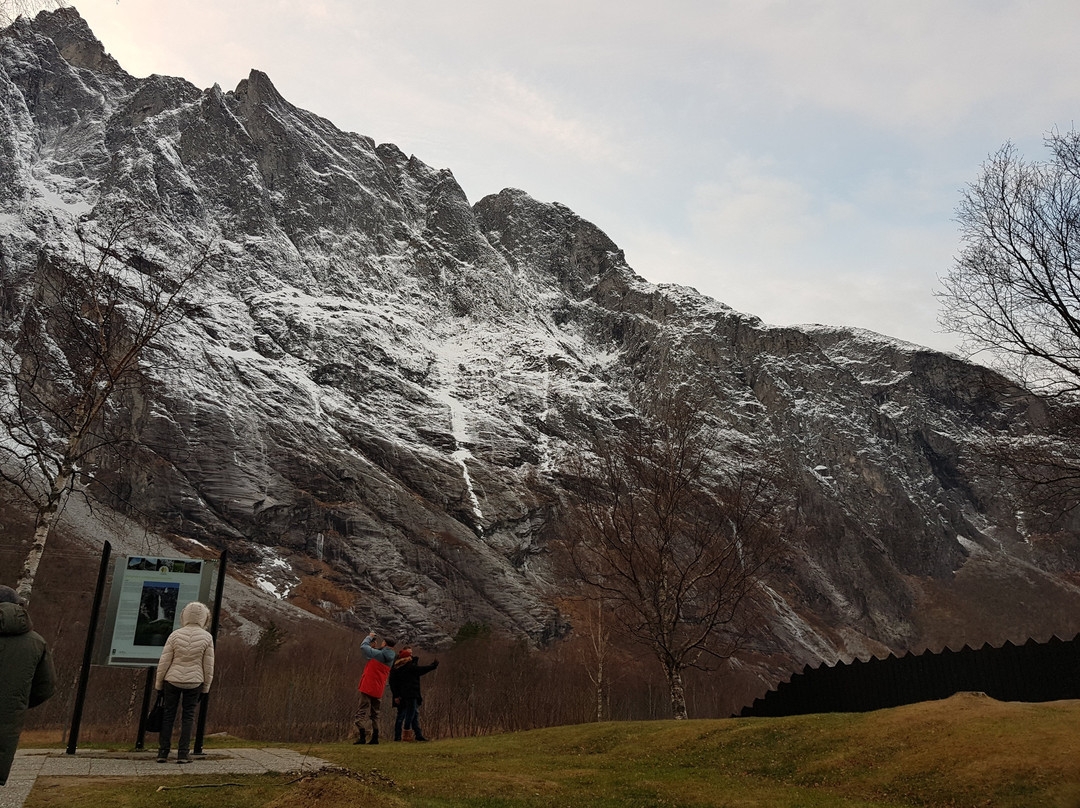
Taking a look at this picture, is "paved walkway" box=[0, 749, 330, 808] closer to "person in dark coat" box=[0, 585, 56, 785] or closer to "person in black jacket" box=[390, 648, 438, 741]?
"person in dark coat" box=[0, 585, 56, 785]

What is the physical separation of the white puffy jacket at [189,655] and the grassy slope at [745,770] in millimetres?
2128

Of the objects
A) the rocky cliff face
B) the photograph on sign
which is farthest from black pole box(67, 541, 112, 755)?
the rocky cliff face

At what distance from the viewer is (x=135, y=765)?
36.2 feet

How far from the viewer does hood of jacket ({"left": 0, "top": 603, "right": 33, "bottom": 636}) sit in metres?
7.04

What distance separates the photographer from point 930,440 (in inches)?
7840

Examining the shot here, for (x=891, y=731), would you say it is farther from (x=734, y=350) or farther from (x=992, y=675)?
(x=734, y=350)

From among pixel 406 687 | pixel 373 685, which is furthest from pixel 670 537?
pixel 373 685

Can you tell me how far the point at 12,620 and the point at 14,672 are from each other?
1.49 feet

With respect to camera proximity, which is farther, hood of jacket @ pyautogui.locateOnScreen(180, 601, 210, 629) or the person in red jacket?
the person in red jacket

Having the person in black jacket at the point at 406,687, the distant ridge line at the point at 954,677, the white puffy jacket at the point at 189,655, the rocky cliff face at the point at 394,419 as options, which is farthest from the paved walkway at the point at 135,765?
the rocky cliff face at the point at 394,419

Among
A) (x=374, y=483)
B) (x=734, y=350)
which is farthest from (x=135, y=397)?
(x=734, y=350)

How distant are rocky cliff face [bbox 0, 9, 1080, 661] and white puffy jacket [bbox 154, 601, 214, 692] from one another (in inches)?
3554

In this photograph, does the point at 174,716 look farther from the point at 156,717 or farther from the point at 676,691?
the point at 676,691

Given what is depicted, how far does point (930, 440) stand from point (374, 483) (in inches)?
5746
